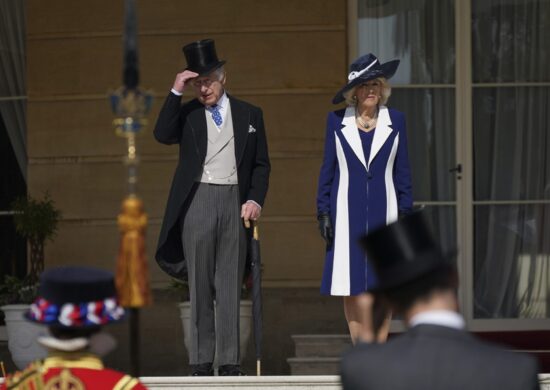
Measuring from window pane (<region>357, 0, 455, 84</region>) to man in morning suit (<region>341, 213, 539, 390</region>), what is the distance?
6.59 meters

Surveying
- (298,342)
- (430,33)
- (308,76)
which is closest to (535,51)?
(430,33)

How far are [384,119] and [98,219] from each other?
3.27 metres

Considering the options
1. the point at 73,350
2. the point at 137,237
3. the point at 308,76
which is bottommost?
the point at 73,350

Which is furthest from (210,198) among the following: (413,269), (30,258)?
(413,269)

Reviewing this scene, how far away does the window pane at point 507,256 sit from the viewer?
10000 millimetres

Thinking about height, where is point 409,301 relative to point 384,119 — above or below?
below

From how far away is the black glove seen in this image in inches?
278

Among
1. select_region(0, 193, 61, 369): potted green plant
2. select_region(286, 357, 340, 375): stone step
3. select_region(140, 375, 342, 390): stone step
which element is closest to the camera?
select_region(140, 375, 342, 390): stone step

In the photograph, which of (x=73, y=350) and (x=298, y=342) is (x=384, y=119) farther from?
(x=73, y=350)

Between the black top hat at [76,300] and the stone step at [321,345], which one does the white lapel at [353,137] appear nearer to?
the stone step at [321,345]

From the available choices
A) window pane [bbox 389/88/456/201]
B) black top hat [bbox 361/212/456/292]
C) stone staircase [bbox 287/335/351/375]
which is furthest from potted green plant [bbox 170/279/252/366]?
black top hat [bbox 361/212/456/292]

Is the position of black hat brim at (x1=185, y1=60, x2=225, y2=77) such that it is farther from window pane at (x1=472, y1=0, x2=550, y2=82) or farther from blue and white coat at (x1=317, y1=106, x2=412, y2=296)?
window pane at (x1=472, y1=0, x2=550, y2=82)

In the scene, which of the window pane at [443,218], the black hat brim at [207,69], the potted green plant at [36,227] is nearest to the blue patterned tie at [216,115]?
the black hat brim at [207,69]

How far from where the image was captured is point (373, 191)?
7.05m
